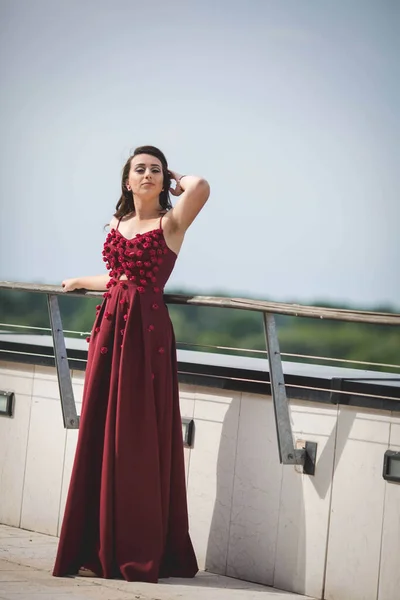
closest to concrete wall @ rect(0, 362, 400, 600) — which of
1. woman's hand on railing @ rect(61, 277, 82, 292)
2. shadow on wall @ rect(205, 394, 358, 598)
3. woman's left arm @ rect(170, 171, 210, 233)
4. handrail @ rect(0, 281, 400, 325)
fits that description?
shadow on wall @ rect(205, 394, 358, 598)

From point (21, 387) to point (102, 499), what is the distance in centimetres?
108

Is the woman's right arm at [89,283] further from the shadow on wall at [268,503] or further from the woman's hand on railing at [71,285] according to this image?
the shadow on wall at [268,503]

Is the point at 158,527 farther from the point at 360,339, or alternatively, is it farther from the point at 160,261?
the point at 360,339

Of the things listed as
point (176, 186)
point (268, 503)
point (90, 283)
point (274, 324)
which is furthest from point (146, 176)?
point (268, 503)

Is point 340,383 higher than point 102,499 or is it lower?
higher

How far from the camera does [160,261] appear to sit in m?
3.67

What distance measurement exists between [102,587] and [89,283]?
1081 mm

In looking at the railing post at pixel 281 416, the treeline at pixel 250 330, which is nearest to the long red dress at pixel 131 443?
the railing post at pixel 281 416

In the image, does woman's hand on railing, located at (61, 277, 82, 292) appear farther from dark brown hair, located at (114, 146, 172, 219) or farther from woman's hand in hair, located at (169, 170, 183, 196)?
woman's hand in hair, located at (169, 170, 183, 196)

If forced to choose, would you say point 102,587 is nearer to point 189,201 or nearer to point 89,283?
point 89,283

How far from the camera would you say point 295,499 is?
3619 mm

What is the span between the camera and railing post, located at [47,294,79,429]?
4121 millimetres

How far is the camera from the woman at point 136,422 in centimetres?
359

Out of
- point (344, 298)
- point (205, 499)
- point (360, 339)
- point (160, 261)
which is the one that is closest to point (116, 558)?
point (205, 499)
